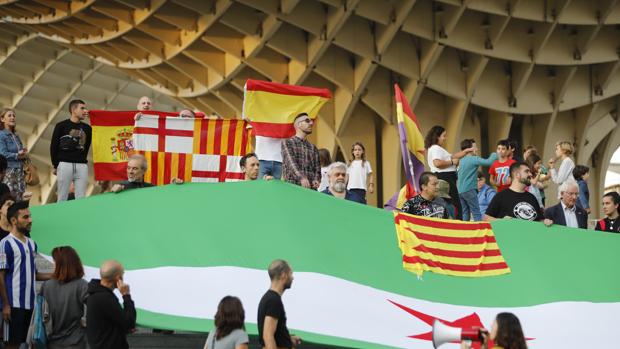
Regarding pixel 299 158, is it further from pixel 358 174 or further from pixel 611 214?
pixel 358 174

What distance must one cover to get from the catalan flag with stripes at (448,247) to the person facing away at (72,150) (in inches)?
171

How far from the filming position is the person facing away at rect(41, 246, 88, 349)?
7898 mm

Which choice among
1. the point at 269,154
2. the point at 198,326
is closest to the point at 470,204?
the point at 269,154

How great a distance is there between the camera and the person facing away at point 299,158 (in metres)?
11.3

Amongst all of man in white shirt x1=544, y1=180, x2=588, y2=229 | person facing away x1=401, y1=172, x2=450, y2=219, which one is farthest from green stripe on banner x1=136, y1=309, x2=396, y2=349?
man in white shirt x1=544, y1=180, x2=588, y2=229

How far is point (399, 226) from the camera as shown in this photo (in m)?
10.3

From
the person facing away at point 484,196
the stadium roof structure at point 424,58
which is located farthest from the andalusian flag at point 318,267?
the stadium roof structure at point 424,58

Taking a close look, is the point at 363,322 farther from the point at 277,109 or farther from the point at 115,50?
the point at 115,50

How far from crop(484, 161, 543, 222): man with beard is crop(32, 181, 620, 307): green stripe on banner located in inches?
18.8

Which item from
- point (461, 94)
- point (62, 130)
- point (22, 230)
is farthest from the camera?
point (461, 94)

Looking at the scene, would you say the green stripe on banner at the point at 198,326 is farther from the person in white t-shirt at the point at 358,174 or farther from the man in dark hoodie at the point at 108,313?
the person in white t-shirt at the point at 358,174

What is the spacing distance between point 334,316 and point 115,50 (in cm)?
3072

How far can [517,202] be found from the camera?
11.2 m

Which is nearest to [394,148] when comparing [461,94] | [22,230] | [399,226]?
[461,94]
